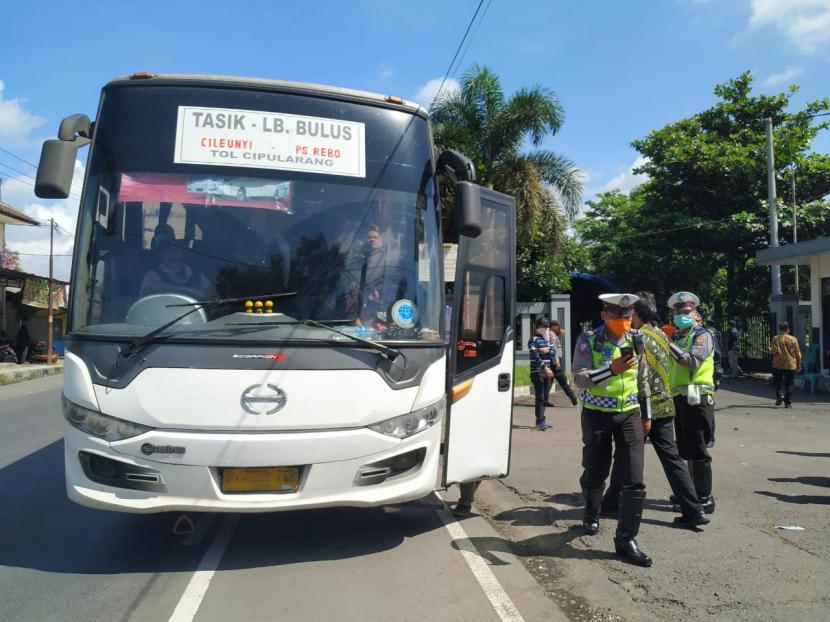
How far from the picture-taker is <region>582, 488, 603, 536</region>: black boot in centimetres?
541

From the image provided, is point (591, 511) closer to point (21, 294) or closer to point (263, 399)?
point (263, 399)

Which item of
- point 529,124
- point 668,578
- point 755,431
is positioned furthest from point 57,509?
point 529,124

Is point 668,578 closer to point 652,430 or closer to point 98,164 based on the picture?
point 652,430

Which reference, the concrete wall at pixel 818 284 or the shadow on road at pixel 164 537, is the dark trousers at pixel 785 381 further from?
the shadow on road at pixel 164 537

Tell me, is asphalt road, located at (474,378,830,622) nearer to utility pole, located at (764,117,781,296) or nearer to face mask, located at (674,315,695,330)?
face mask, located at (674,315,695,330)

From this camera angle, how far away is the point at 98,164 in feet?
15.9

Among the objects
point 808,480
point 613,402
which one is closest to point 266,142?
point 613,402

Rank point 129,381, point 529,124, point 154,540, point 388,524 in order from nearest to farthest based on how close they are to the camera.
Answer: point 129,381, point 154,540, point 388,524, point 529,124

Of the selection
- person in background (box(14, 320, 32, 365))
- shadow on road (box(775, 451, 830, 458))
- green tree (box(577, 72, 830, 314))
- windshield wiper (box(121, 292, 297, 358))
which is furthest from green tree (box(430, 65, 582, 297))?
person in background (box(14, 320, 32, 365))

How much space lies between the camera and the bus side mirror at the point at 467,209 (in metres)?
5.09

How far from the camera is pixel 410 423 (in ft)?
15.6

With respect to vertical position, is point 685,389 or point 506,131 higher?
point 506,131

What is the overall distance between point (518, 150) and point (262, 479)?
17.1m

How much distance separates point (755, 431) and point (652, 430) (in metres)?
6.44
